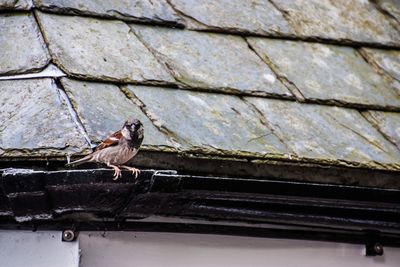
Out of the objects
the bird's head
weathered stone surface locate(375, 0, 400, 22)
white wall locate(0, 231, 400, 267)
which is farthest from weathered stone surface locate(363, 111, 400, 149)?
the bird's head

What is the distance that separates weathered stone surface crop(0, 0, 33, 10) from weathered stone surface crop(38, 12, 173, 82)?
7cm

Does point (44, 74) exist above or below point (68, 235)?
above

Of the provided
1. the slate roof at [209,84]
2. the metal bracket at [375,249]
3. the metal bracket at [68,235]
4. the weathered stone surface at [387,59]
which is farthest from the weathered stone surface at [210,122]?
the weathered stone surface at [387,59]

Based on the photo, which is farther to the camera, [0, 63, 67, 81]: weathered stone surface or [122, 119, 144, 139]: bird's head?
[0, 63, 67, 81]: weathered stone surface

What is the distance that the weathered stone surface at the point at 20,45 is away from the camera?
4.36 metres

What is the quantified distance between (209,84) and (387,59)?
1117mm

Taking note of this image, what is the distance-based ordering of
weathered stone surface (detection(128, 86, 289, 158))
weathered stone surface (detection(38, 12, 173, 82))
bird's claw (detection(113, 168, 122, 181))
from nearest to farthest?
bird's claw (detection(113, 168, 122, 181))
weathered stone surface (detection(128, 86, 289, 158))
weathered stone surface (detection(38, 12, 173, 82))

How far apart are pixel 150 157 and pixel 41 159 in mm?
429

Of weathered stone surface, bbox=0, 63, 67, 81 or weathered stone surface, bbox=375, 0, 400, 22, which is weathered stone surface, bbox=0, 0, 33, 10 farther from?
weathered stone surface, bbox=375, 0, 400, 22

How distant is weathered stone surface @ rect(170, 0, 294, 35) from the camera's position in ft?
17.0

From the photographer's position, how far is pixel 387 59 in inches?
216

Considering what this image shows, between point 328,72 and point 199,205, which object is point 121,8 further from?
point 199,205

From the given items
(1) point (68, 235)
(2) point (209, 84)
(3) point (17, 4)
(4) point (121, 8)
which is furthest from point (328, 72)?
(1) point (68, 235)

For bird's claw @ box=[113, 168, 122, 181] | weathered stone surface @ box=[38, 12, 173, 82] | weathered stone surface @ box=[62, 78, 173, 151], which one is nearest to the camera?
bird's claw @ box=[113, 168, 122, 181]
